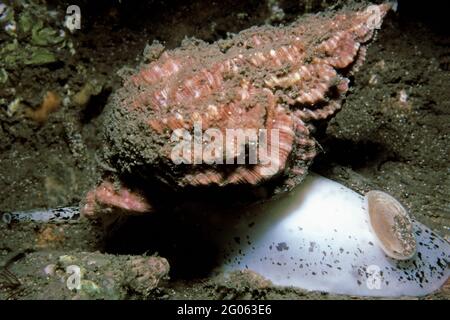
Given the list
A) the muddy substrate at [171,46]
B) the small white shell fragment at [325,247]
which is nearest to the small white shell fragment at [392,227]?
the small white shell fragment at [325,247]

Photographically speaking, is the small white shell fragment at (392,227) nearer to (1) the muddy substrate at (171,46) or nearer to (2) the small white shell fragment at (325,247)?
(2) the small white shell fragment at (325,247)

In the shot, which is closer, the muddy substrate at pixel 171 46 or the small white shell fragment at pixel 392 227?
the small white shell fragment at pixel 392 227

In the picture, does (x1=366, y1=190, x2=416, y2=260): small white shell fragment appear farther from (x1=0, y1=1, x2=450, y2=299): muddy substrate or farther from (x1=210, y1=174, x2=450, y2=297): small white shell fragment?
(x1=0, y1=1, x2=450, y2=299): muddy substrate

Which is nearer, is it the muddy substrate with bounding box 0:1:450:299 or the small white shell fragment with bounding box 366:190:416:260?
the small white shell fragment with bounding box 366:190:416:260

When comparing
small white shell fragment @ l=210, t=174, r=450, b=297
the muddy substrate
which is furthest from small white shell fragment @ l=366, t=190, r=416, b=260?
the muddy substrate
